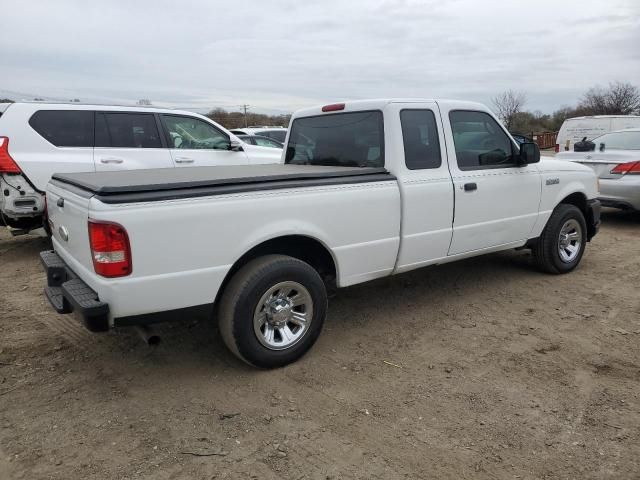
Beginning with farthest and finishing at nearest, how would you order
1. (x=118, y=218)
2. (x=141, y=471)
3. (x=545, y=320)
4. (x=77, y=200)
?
(x=545, y=320), (x=77, y=200), (x=118, y=218), (x=141, y=471)

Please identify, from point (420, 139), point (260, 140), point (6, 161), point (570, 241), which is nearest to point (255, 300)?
point (420, 139)

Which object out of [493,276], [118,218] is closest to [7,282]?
[118,218]

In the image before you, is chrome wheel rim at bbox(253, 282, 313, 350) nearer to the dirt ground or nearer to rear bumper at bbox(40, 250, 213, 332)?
the dirt ground

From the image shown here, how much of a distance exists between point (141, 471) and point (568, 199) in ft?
17.1

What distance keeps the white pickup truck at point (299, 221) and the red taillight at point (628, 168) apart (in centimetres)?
330

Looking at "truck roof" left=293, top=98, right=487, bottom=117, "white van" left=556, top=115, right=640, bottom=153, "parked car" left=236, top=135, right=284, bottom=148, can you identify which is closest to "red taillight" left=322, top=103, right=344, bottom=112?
"truck roof" left=293, top=98, right=487, bottom=117

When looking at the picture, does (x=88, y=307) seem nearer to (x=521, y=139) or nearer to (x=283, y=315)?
(x=283, y=315)

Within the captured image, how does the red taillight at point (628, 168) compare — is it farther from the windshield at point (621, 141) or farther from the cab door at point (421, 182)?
the cab door at point (421, 182)

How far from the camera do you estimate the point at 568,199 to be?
5.82 metres

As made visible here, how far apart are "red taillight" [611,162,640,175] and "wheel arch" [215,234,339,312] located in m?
6.18

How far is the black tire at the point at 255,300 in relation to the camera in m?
3.28

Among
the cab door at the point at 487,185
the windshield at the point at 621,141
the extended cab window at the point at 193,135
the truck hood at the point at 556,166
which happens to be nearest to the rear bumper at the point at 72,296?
the cab door at the point at 487,185

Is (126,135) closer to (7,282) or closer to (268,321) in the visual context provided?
(7,282)

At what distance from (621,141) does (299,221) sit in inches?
310
